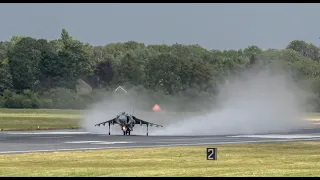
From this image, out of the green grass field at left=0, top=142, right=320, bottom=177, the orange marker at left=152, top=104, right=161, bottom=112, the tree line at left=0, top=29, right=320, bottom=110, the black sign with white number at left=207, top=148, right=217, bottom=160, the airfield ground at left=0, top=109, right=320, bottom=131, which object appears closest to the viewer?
the green grass field at left=0, top=142, right=320, bottom=177

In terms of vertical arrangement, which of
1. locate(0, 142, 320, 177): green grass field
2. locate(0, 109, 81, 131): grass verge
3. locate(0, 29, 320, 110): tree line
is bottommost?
locate(0, 142, 320, 177): green grass field

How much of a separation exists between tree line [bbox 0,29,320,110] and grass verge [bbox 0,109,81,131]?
4.98 feet

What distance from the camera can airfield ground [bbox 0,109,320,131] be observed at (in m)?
94.9

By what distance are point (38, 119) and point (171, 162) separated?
67.0m

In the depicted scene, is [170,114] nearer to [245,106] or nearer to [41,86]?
[245,106]

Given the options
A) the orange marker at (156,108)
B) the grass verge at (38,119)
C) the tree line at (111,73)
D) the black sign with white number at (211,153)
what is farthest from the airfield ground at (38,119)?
the black sign with white number at (211,153)

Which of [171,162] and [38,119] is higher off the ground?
[38,119]

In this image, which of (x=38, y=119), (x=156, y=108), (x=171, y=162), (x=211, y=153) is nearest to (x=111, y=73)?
(x=38, y=119)

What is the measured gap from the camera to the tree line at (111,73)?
10794 centimetres

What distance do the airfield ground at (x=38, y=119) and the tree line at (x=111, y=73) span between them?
1485 mm

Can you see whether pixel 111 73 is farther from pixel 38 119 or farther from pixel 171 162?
pixel 171 162

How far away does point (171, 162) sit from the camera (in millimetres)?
41344

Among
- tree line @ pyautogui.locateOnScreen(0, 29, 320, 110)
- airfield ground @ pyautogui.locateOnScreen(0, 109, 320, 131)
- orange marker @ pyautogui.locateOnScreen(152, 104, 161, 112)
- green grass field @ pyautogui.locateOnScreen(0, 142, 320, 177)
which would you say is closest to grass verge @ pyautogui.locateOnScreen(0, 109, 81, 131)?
airfield ground @ pyautogui.locateOnScreen(0, 109, 320, 131)

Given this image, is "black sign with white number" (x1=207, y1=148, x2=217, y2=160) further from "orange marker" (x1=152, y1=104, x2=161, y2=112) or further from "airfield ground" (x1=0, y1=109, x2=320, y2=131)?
"orange marker" (x1=152, y1=104, x2=161, y2=112)
